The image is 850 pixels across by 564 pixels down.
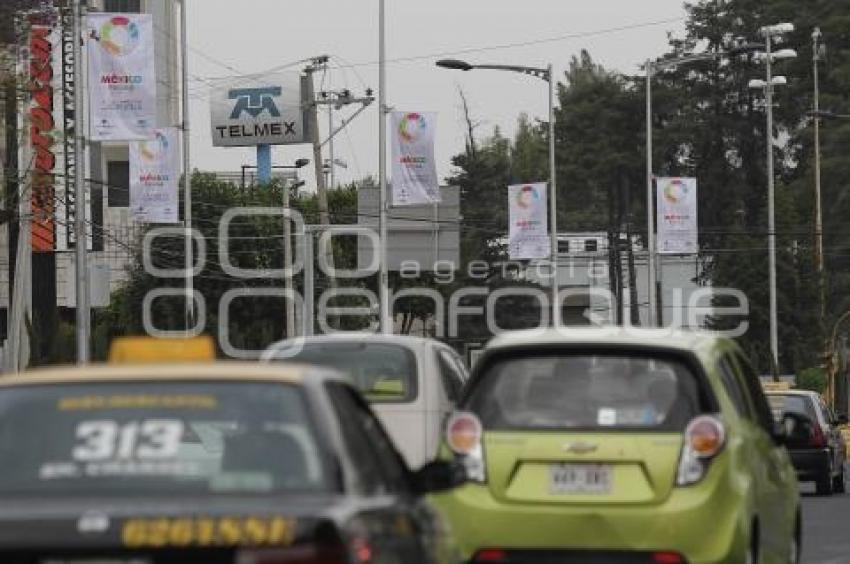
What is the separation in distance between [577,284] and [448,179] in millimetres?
7771

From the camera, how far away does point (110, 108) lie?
1618 inches

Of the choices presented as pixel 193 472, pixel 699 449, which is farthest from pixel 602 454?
pixel 193 472

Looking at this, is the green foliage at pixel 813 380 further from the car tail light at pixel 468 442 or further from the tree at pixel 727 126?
the car tail light at pixel 468 442

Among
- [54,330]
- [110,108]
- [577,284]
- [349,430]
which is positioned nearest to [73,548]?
[349,430]

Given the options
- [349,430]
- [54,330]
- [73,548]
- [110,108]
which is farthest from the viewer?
[54,330]

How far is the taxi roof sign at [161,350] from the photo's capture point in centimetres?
916

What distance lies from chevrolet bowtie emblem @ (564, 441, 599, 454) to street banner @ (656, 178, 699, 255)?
46687mm

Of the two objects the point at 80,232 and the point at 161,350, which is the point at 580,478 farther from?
the point at 80,232

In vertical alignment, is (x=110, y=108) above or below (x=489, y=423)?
above

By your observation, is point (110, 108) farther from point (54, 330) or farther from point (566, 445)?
point (566, 445)

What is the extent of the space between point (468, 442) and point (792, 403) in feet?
63.1

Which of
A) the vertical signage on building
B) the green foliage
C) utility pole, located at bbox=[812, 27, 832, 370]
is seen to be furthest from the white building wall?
utility pole, located at bbox=[812, 27, 832, 370]

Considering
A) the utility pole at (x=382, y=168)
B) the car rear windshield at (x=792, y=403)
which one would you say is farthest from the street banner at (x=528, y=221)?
the car rear windshield at (x=792, y=403)

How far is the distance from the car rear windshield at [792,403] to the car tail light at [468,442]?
18.7 metres
